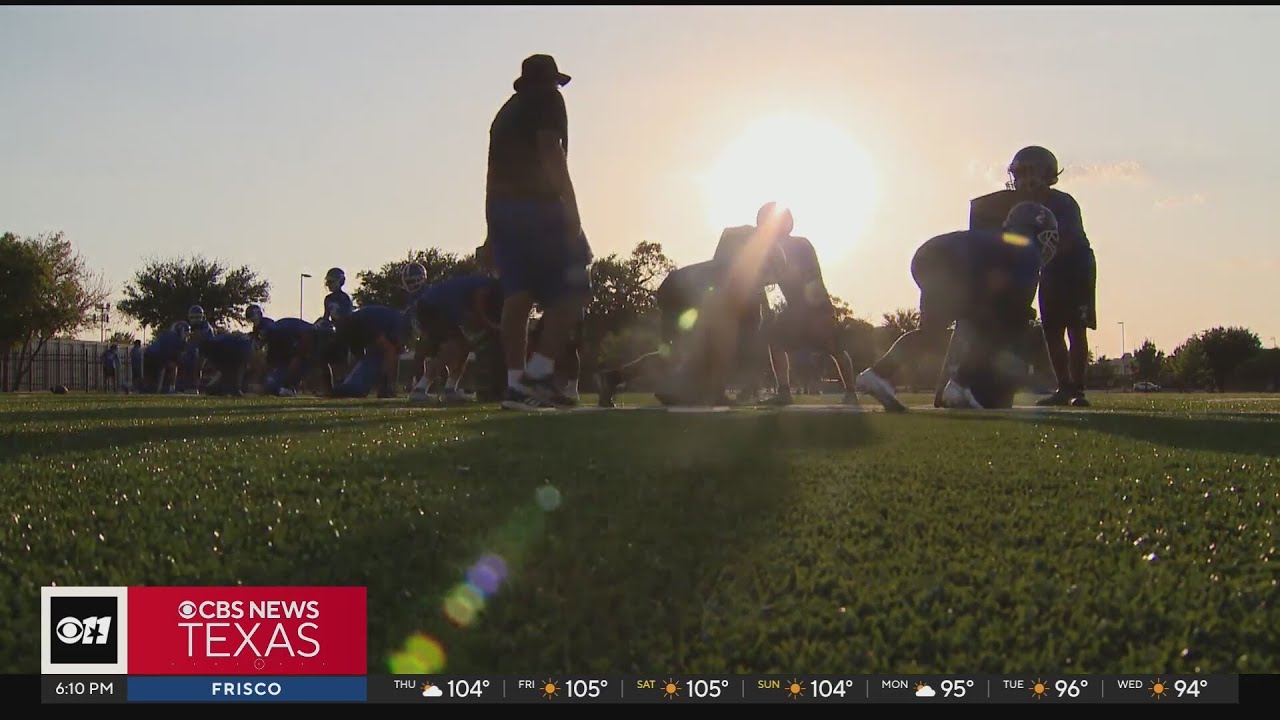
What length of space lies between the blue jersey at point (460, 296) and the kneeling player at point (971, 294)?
4973mm

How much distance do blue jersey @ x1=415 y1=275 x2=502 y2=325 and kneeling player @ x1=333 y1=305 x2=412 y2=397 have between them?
2.47 m

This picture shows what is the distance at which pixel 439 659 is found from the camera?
1.58 m

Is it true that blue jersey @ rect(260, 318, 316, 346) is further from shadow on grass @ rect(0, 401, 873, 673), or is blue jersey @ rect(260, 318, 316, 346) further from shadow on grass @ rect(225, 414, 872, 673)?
shadow on grass @ rect(225, 414, 872, 673)

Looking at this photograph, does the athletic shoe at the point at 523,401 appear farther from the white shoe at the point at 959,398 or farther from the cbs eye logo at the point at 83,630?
the cbs eye logo at the point at 83,630

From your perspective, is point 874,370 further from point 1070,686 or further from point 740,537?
point 1070,686

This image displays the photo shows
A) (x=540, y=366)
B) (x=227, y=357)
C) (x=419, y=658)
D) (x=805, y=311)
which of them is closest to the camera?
(x=419, y=658)

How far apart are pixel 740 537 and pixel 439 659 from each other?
0.77 meters

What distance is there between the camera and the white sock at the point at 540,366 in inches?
285

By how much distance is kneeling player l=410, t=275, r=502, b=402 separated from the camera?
35.8 feet

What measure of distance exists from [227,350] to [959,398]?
47.2 ft

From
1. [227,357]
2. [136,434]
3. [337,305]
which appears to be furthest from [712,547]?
[227,357]

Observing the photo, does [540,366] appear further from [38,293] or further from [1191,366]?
[1191,366]

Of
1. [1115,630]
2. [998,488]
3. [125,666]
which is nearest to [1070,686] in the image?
[1115,630]

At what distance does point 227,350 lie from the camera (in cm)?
1777
